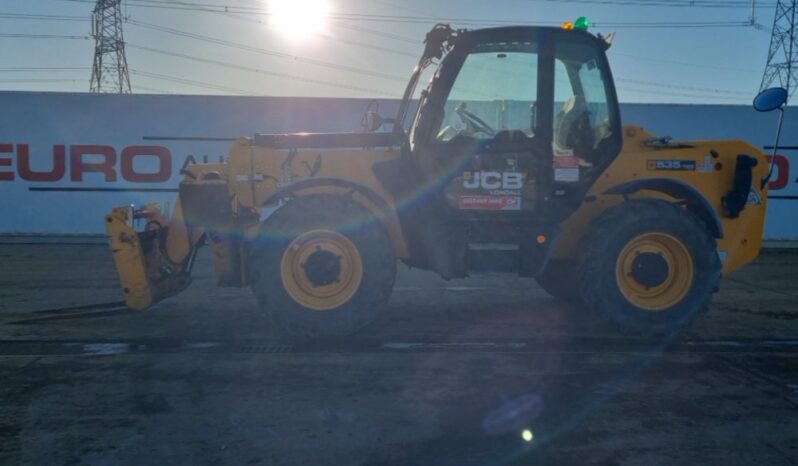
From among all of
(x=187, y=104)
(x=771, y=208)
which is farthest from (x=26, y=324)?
(x=771, y=208)

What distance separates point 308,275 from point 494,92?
2172mm

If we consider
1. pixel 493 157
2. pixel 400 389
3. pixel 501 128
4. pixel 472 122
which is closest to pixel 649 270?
pixel 493 157

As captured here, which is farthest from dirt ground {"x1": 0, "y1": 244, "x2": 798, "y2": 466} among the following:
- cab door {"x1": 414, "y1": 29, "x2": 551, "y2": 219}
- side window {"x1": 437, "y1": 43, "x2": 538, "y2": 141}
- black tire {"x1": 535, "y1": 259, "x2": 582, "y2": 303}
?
side window {"x1": 437, "y1": 43, "x2": 538, "y2": 141}

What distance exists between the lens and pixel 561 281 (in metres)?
7.59

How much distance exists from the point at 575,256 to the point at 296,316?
8.54 ft

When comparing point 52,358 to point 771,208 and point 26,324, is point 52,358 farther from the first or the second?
point 771,208

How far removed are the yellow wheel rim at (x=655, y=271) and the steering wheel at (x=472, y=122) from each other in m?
1.52

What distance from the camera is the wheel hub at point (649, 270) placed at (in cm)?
618

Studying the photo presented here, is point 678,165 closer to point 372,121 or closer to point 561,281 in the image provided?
point 561,281

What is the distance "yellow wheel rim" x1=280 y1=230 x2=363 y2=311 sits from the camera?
5984mm

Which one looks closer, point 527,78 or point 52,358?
point 52,358

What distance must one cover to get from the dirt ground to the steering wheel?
5.76ft

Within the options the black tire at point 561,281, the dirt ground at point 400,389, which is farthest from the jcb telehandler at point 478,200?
the black tire at point 561,281

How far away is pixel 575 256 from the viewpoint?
677cm
